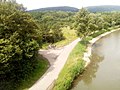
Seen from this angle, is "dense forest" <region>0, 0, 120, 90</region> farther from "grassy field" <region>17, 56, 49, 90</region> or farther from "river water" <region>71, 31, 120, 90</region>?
"river water" <region>71, 31, 120, 90</region>

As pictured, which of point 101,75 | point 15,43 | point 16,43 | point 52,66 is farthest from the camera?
point 52,66

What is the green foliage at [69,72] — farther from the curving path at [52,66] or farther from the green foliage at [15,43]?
the green foliage at [15,43]

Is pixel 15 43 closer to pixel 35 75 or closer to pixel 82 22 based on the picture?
pixel 35 75

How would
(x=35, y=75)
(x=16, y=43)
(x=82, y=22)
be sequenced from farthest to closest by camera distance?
(x=82, y=22)
(x=35, y=75)
(x=16, y=43)

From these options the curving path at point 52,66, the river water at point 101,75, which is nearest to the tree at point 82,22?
the curving path at point 52,66

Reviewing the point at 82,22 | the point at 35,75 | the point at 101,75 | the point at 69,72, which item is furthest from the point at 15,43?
the point at 82,22

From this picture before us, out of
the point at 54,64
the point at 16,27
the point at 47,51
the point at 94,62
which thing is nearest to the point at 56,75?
the point at 54,64
